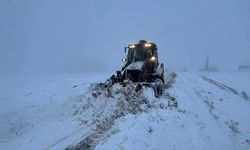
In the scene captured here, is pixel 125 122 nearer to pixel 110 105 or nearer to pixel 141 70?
pixel 110 105

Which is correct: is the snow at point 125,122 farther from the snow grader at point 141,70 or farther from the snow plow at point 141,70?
the snow grader at point 141,70

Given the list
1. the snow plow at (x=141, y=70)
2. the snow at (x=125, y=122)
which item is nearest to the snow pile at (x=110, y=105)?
the snow at (x=125, y=122)

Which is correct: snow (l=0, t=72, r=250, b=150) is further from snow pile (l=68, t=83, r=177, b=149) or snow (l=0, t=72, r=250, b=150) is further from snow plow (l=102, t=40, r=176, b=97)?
snow plow (l=102, t=40, r=176, b=97)

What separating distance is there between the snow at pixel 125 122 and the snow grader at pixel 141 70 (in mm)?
1594

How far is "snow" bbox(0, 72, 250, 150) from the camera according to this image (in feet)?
41.3

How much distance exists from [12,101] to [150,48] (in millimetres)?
10263

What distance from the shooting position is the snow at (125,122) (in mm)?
12578

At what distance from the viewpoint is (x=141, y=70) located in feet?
72.1

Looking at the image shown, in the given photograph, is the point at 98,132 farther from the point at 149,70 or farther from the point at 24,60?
the point at 24,60

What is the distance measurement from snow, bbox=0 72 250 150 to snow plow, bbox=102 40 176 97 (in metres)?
1.31

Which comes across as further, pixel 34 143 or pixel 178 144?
pixel 34 143

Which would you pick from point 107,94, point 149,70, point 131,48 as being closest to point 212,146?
point 107,94

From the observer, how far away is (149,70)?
2381 cm

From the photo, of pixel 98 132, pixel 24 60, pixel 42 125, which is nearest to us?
pixel 98 132
